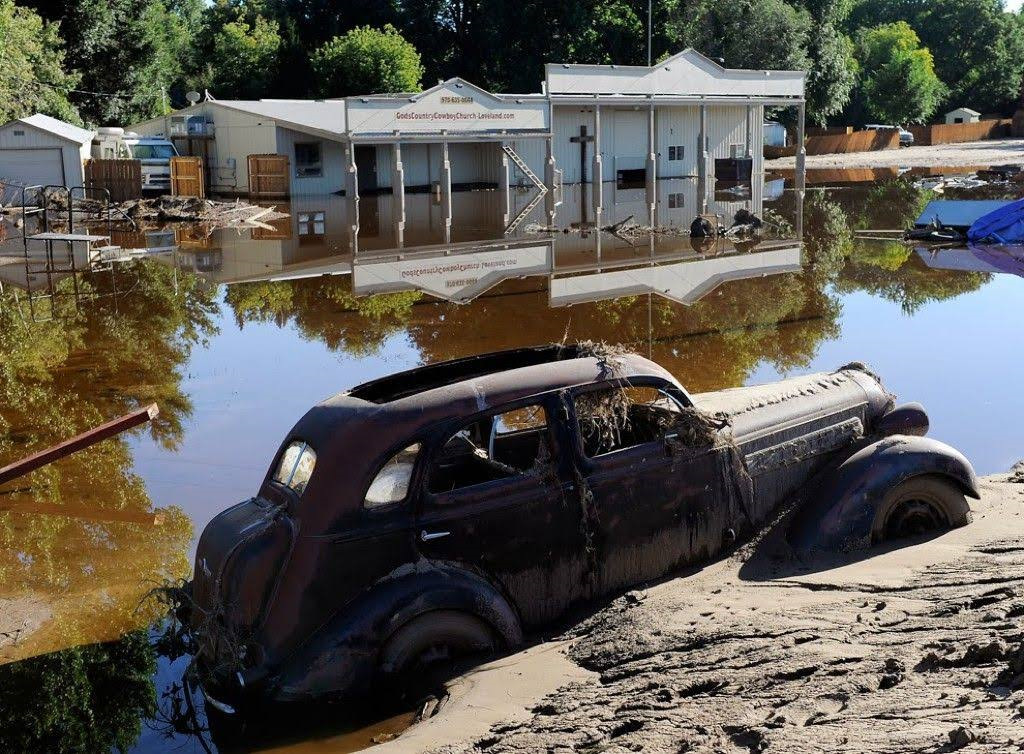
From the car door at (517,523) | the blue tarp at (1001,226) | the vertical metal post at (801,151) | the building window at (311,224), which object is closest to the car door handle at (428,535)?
the car door at (517,523)

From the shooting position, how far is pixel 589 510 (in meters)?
6.47

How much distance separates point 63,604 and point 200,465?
10.3ft

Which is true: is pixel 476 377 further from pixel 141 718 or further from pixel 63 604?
pixel 63 604

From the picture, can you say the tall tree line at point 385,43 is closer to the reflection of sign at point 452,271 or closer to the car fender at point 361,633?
the reflection of sign at point 452,271

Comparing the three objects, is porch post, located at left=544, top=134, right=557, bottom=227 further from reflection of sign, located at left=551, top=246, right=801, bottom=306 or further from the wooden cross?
reflection of sign, located at left=551, top=246, right=801, bottom=306

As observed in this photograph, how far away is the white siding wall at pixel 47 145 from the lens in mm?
38375

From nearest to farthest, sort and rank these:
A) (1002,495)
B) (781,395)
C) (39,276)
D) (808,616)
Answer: (808,616), (781,395), (1002,495), (39,276)

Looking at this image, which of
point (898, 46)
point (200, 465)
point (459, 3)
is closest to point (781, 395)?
point (200, 465)

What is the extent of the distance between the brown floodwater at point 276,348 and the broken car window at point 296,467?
3.98 ft

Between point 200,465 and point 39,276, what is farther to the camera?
point 39,276

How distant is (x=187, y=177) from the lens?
4269 cm

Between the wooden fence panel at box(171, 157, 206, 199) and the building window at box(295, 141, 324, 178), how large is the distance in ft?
13.7

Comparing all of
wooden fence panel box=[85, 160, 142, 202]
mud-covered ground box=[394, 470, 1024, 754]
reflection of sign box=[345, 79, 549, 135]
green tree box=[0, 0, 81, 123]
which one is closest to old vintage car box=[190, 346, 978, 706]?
mud-covered ground box=[394, 470, 1024, 754]

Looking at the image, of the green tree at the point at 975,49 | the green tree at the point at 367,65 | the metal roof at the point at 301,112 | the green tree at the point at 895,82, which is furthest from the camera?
the green tree at the point at 975,49
